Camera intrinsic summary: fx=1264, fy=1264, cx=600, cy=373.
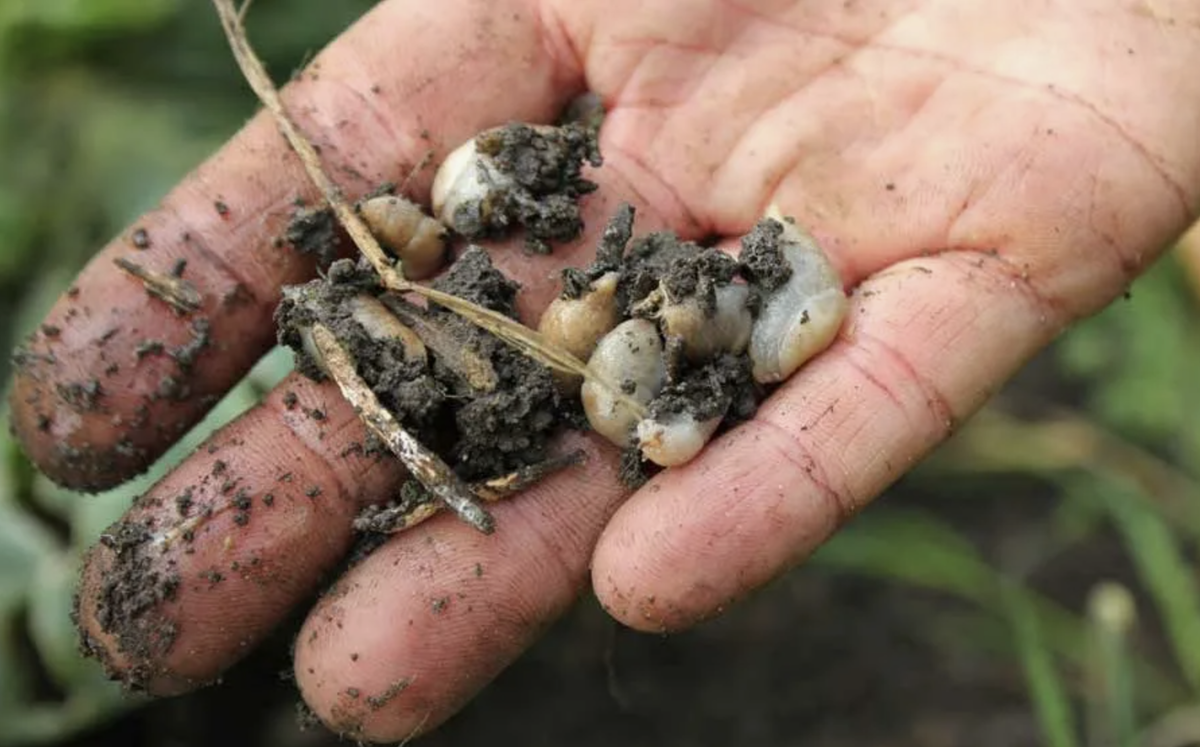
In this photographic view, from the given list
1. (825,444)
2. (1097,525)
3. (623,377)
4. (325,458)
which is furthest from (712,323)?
(1097,525)

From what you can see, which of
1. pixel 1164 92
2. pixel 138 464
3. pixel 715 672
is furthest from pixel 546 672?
pixel 1164 92

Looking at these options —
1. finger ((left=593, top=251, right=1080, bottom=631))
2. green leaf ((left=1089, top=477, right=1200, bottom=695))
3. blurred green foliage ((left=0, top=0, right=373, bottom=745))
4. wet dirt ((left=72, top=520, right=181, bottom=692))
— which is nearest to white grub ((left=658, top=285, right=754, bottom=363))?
finger ((left=593, top=251, right=1080, bottom=631))

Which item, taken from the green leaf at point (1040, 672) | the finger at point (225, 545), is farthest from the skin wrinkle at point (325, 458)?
the green leaf at point (1040, 672)

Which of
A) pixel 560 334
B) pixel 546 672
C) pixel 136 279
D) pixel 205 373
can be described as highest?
pixel 136 279

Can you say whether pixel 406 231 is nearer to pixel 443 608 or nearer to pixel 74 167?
pixel 443 608

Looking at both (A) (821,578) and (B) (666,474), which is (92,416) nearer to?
(B) (666,474)

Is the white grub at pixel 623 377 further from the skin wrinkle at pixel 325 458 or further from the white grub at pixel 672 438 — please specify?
the skin wrinkle at pixel 325 458
